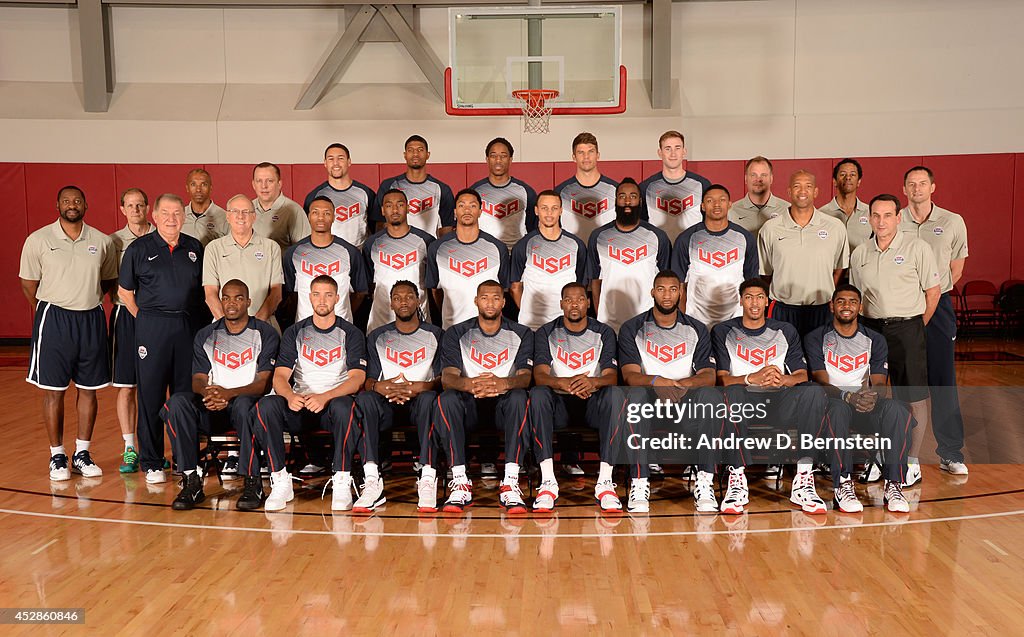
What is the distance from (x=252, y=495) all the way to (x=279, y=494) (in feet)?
0.54

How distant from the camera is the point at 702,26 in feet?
42.1

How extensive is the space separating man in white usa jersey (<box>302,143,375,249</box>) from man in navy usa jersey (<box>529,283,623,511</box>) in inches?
78.2

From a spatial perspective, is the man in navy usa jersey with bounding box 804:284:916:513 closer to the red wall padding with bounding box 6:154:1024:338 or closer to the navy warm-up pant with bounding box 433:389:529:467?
the navy warm-up pant with bounding box 433:389:529:467

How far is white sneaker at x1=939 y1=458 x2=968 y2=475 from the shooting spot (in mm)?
6309

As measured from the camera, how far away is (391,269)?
21.1 ft

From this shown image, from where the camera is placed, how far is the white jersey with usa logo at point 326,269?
6.32m

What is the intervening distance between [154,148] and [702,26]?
25.6 feet

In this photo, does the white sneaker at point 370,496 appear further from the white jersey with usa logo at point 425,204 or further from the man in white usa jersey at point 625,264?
the white jersey with usa logo at point 425,204

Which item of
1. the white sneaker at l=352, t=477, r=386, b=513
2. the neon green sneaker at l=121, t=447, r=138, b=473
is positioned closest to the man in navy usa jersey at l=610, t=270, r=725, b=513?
the white sneaker at l=352, t=477, r=386, b=513

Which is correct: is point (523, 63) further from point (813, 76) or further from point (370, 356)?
point (813, 76)

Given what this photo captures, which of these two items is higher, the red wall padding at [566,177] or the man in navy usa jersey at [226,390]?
the red wall padding at [566,177]

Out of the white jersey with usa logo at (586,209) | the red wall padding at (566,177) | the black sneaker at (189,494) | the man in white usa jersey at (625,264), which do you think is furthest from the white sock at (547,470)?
the red wall padding at (566,177)

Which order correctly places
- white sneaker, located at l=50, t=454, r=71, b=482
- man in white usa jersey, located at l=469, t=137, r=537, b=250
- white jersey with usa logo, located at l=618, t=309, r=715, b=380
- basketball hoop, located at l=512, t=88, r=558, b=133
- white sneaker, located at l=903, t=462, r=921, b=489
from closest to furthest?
white jersey with usa logo, located at l=618, t=309, r=715, b=380 → white sneaker, located at l=903, t=462, r=921, b=489 → white sneaker, located at l=50, t=454, r=71, b=482 → man in white usa jersey, located at l=469, t=137, r=537, b=250 → basketball hoop, located at l=512, t=88, r=558, b=133

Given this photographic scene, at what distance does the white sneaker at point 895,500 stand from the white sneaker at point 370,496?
3048 mm
